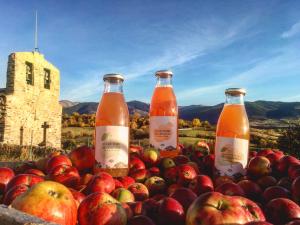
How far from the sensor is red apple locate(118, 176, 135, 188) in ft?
6.01

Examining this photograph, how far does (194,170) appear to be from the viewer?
1.99m

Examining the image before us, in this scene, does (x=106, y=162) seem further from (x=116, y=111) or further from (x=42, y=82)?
(x=42, y=82)

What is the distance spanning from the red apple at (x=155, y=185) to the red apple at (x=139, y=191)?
0.09 metres

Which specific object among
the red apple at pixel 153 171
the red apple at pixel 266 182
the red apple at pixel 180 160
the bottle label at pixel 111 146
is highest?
the bottle label at pixel 111 146

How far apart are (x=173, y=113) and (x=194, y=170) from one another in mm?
439

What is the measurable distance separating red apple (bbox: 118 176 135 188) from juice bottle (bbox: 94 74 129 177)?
6cm

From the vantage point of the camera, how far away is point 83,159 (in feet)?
6.97

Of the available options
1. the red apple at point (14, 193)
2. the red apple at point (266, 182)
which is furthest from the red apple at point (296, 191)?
the red apple at point (14, 193)

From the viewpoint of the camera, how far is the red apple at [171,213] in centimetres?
136

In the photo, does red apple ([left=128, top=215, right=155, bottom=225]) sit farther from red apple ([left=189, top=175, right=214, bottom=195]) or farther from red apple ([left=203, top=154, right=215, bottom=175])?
red apple ([left=203, top=154, right=215, bottom=175])

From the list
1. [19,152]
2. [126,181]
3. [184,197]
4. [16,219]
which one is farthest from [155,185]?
[19,152]

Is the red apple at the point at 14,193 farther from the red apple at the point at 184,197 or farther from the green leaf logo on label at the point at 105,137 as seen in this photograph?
the red apple at the point at 184,197

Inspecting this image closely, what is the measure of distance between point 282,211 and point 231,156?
23.1 inches

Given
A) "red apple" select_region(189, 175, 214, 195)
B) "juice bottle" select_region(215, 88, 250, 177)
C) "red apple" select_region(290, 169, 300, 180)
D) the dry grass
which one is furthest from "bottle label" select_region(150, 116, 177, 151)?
the dry grass
